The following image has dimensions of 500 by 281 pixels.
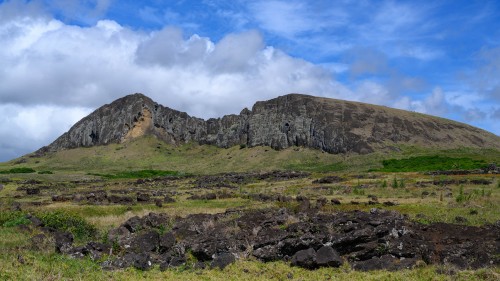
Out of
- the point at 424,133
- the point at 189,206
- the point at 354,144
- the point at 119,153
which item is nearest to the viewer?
the point at 189,206

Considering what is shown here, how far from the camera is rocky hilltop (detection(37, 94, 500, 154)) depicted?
134 meters

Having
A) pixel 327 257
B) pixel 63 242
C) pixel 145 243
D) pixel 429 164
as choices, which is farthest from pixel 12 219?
pixel 429 164

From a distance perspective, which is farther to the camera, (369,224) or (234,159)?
(234,159)

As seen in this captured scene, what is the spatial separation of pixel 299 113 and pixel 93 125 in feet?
282

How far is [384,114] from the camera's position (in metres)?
146

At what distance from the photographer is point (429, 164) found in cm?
9375

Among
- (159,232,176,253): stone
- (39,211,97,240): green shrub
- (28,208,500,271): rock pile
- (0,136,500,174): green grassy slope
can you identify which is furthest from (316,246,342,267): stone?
(0,136,500,174): green grassy slope

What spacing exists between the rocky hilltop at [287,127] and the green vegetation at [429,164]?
832 inches

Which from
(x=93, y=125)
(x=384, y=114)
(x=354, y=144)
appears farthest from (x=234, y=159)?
(x=93, y=125)

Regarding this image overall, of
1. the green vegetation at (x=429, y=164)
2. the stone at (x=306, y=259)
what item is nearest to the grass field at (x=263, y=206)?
the green vegetation at (x=429, y=164)

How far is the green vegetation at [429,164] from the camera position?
8444 centimetres

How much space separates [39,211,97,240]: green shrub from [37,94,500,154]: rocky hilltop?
342 ft

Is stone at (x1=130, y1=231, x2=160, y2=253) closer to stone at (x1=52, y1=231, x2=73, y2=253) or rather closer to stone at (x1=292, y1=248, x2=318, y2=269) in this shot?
stone at (x1=52, y1=231, x2=73, y2=253)

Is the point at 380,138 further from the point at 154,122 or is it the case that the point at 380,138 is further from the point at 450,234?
the point at 450,234
